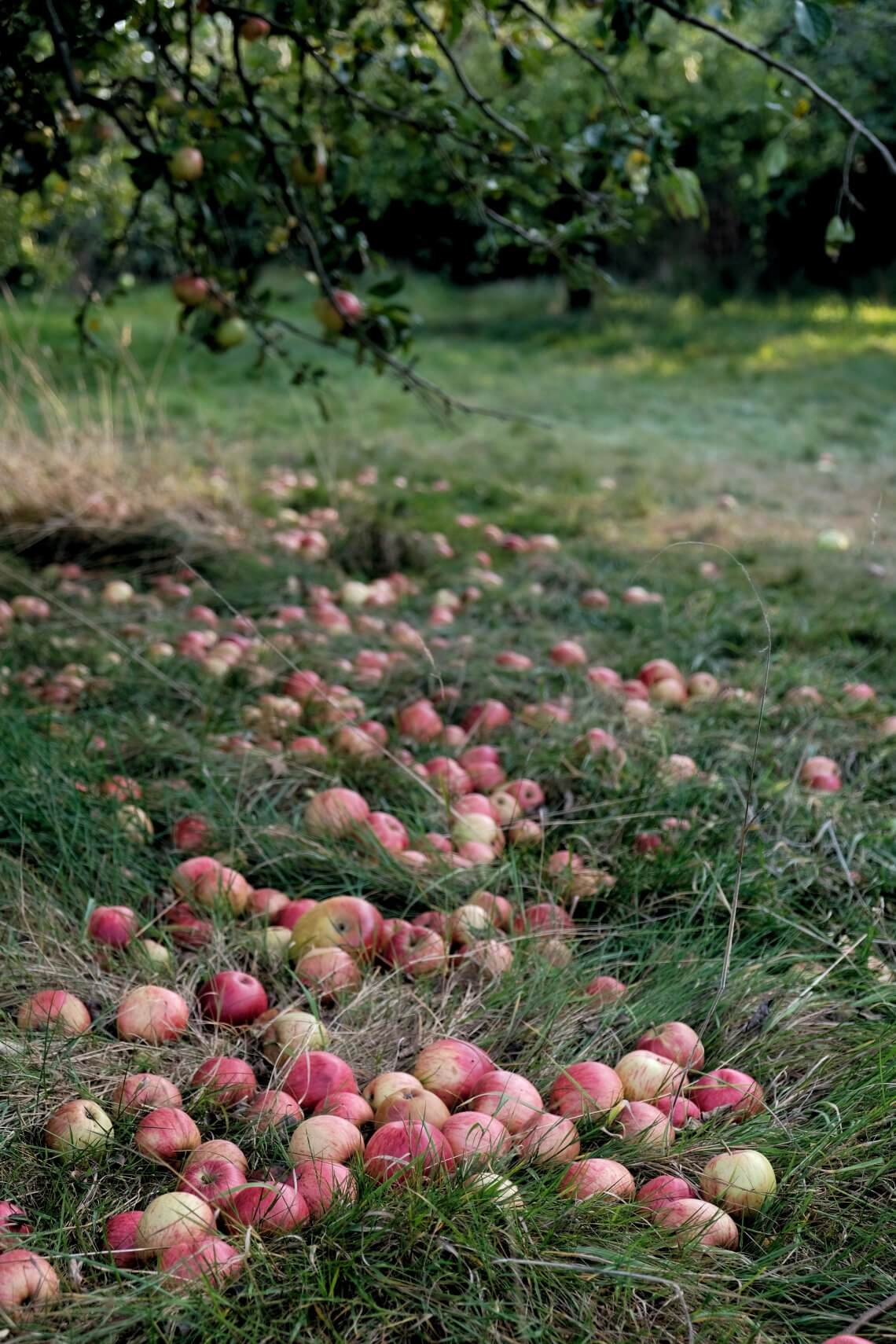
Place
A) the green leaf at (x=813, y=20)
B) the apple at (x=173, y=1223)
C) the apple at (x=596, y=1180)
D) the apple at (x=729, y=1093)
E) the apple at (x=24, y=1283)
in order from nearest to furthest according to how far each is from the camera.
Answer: the apple at (x=24, y=1283) → the apple at (x=173, y=1223) → the apple at (x=596, y=1180) → the apple at (x=729, y=1093) → the green leaf at (x=813, y=20)

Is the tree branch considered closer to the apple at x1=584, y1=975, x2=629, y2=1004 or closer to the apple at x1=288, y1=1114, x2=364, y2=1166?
the apple at x1=584, y1=975, x2=629, y2=1004

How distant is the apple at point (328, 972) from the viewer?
2012 mm

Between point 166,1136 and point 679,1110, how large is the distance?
0.74 m

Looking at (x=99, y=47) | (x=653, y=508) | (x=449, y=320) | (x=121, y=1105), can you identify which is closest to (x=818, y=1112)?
(x=121, y=1105)

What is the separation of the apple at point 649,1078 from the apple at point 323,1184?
18.5 inches

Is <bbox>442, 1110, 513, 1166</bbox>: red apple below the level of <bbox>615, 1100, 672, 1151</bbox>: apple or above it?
above

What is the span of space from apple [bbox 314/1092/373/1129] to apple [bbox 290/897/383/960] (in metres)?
0.42

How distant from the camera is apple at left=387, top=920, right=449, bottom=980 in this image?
2.06 metres

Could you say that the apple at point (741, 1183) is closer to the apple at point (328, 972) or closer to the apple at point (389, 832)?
the apple at point (328, 972)

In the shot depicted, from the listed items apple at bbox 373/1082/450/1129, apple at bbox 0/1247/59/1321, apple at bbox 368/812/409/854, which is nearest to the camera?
apple at bbox 0/1247/59/1321

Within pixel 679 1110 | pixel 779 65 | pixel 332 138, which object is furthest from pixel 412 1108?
pixel 332 138

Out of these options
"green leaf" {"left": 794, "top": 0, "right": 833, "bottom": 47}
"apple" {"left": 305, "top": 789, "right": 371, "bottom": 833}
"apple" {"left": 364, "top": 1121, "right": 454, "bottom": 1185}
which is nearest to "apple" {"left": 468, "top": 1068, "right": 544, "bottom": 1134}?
"apple" {"left": 364, "top": 1121, "right": 454, "bottom": 1185}

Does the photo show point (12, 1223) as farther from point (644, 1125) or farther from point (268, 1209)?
point (644, 1125)

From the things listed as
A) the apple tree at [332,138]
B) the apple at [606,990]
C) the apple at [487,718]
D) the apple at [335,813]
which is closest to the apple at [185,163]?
the apple tree at [332,138]
